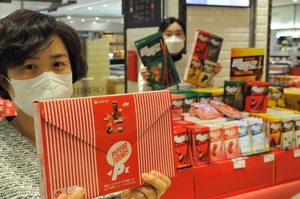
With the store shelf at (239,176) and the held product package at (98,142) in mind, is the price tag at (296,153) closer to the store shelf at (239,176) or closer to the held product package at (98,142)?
the store shelf at (239,176)

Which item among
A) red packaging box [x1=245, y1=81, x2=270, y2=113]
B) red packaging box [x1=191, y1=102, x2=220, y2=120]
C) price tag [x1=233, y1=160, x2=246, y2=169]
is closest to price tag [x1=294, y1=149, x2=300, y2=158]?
red packaging box [x1=245, y1=81, x2=270, y2=113]

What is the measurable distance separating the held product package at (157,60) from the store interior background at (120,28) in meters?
→ 0.73

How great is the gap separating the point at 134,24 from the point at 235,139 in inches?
83.5

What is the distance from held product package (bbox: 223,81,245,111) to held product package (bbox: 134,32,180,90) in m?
0.47

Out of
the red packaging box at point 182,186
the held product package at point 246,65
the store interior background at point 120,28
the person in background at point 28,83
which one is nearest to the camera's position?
the person in background at point 28,83

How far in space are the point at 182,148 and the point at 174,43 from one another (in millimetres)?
1514

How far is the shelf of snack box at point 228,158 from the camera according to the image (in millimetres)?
1917

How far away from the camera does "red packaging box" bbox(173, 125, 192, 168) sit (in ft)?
6.17

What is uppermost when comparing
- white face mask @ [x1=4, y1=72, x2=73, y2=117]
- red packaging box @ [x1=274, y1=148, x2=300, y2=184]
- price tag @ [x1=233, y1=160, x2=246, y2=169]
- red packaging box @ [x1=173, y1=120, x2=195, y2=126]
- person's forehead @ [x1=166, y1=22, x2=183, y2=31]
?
person's forehead @ [x1=166, y1=22, x2=183, y2=31]

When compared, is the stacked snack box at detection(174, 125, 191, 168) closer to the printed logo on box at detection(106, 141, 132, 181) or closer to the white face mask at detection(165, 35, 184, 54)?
the printed logo on box at detection(106, 141, 132, 181)

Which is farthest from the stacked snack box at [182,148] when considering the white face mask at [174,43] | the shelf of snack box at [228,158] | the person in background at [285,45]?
the person in background at [285,45]

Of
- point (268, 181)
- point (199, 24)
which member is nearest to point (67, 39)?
point (268, 181)

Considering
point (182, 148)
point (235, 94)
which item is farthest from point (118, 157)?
point (235, 94)

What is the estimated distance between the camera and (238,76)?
271 centimetres
